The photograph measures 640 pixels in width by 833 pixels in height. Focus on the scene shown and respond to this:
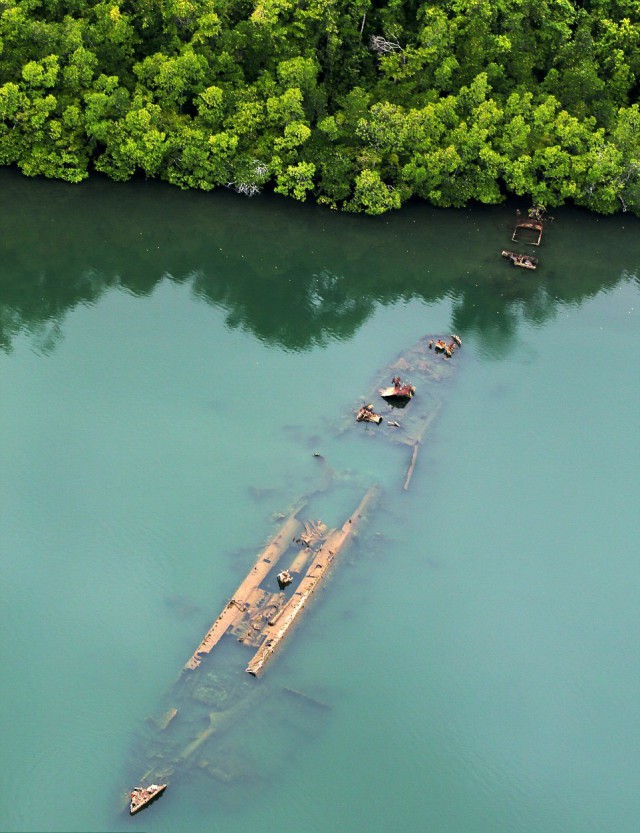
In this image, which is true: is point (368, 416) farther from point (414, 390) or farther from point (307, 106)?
point (307, 106)

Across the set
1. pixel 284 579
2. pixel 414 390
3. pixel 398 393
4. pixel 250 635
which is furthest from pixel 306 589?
pixel 414 390

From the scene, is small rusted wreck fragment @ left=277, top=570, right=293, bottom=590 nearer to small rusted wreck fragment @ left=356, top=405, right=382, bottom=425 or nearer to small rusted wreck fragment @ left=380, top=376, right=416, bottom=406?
small rusted wreck fragment @ left=356, top=405, right=382, bottom=425

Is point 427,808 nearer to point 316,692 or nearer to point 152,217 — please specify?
point 316,692

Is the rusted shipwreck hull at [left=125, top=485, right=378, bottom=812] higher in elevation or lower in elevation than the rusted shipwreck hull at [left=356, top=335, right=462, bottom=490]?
lower

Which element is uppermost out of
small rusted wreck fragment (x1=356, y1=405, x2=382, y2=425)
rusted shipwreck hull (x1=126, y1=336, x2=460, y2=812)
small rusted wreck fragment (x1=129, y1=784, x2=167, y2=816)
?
small rusted wreck fragment (x1=356, y1=405, x2=382, y2=425)

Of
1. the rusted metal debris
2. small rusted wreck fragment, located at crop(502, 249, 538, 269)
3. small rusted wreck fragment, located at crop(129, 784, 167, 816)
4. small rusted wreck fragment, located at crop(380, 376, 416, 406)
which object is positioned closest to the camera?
small rusted wreck fragment, located at crop(129, 784, 167, 816)

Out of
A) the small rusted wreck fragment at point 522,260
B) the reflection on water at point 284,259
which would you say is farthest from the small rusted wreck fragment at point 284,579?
the small rusted wreck fragment at point 522,260

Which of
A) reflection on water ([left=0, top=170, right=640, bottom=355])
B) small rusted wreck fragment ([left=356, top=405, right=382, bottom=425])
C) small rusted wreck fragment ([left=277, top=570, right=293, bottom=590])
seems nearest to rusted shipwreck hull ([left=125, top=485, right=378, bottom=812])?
small rusted wreck fragment ([left=277, top=570, right=293, bottom=590])
